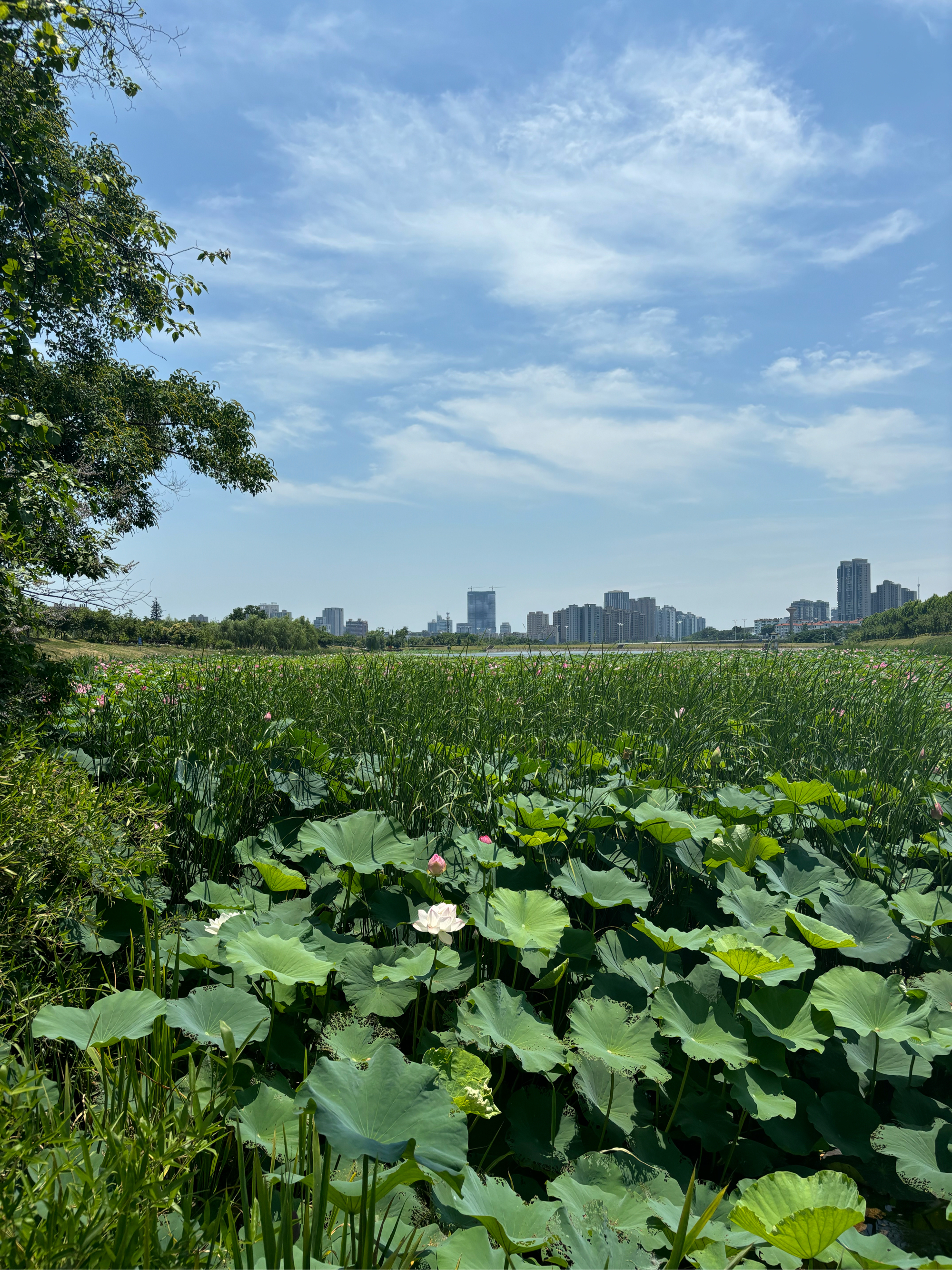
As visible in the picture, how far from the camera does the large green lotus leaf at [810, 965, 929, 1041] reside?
1.50 meters

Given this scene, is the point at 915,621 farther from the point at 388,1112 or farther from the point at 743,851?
the point at 388,1112

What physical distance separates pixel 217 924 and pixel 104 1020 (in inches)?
13.8

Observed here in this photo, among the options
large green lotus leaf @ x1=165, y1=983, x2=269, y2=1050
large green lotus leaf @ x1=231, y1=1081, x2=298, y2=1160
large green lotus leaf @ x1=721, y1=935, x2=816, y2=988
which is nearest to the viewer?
large green lotus leaf @ x1=231, y1=1081, x2=298, y2=1160

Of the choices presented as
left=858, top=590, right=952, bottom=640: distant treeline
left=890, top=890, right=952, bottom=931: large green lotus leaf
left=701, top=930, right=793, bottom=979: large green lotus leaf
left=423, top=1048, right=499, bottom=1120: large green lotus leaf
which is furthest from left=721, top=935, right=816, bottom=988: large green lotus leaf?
left=858, top=590, right=952, bottom=640: distant treeline

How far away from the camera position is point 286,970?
146cm

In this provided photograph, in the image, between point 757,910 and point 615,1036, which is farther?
point 757,910

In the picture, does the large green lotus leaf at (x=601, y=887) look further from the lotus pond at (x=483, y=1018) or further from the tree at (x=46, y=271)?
the tree at (x=46, y=271)

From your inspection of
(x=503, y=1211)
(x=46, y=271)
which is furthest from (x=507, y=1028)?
(x=46, y=271)

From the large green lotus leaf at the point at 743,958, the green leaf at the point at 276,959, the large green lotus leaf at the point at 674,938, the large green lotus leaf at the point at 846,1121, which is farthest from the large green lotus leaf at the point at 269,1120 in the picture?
the large green lotus leaf at the point at 846,1121

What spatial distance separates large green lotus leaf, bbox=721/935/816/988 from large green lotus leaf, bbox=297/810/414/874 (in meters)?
0.92

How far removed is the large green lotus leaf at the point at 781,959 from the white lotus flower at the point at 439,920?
67cm

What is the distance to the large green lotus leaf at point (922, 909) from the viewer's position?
1.95 meters

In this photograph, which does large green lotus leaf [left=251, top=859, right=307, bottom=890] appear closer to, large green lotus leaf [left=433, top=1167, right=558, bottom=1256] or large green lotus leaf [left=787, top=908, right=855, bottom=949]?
large green lotus leaf [left=433, top=1167, right=558, bottom=1256]

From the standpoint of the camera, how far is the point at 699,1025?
4.91 ft
